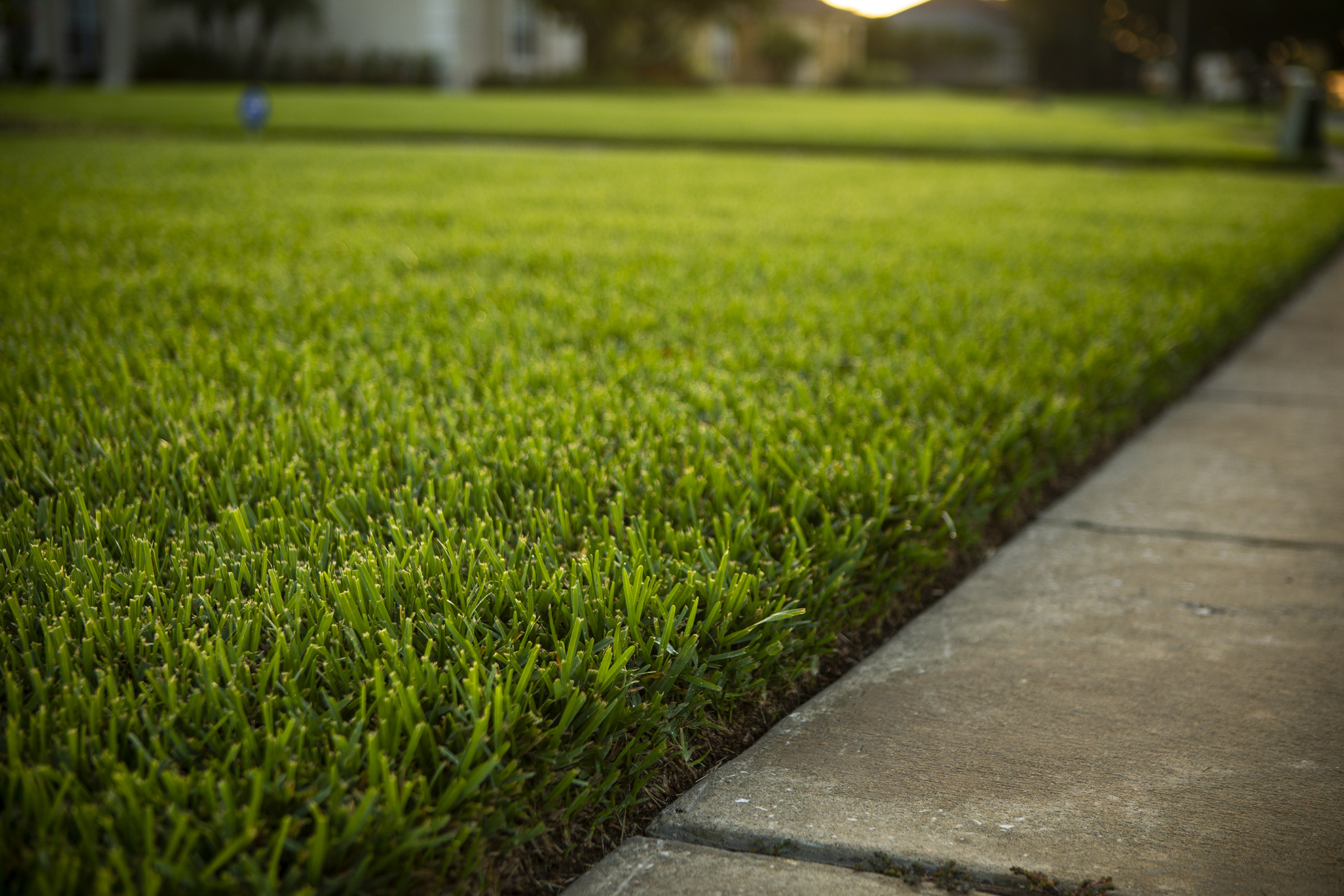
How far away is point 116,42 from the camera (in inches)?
1043

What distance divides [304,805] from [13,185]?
302 inches

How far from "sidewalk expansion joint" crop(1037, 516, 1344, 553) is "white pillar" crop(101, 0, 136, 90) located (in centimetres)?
2929

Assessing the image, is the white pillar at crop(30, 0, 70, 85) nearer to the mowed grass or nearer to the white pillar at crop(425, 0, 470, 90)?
the white pillar at crop(425, 0, 470, 90)

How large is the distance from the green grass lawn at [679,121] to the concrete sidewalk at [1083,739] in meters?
12.0

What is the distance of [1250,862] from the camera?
1316 mm

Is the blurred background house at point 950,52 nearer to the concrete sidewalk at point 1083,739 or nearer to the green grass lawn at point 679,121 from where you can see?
the green grass lawn at point 679,121

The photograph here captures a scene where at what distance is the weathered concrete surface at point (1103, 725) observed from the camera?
1.35 meters

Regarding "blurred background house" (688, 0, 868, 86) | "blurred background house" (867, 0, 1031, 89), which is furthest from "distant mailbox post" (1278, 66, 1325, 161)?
"blurred background house" (867, 0, 1031, 89)

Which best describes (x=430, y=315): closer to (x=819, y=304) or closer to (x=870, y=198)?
(x=819, y=304)

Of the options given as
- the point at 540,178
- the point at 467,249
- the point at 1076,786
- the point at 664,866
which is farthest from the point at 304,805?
the point at 540,178

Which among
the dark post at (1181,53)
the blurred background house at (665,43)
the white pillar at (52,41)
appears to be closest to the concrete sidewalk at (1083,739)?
the blurred background house at (665,43)

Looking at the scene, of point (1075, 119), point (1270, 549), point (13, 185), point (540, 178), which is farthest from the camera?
point (1075, 119)

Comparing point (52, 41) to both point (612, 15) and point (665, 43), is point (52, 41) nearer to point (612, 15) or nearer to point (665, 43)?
point (612, 15)

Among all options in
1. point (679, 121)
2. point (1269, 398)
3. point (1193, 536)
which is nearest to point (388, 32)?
point (679, 121)
